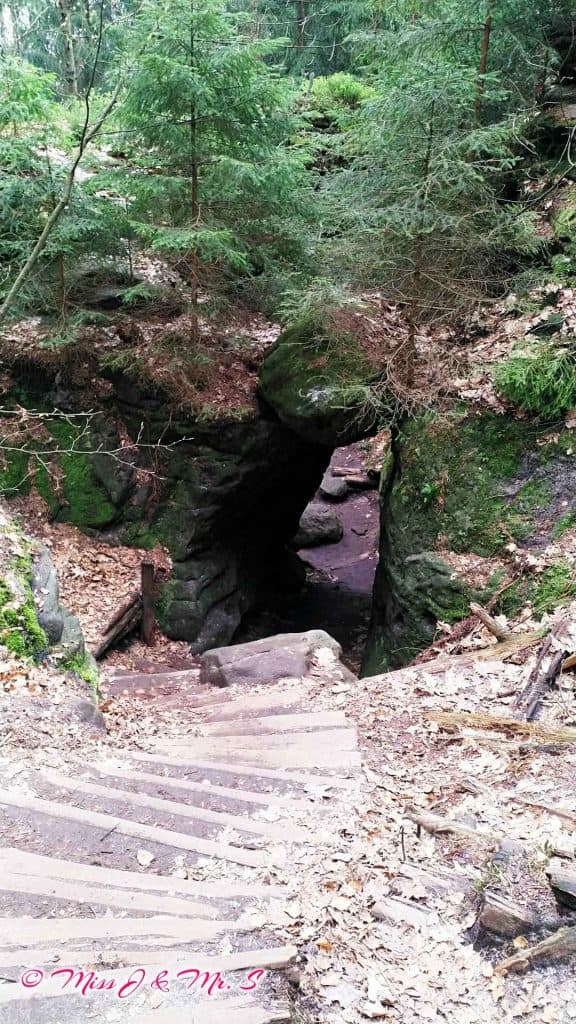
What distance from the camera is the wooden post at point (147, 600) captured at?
1037cm

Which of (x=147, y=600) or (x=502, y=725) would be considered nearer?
(x=502, y=725)

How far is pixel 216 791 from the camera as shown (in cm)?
388

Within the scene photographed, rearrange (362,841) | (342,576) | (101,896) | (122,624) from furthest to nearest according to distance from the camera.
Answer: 1. (342,576)
2. (122,624)
3. (362,841)
4. (101,896)

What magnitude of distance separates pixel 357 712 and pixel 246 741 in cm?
96

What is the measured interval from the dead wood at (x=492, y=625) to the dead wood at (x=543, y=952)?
3.41 meters

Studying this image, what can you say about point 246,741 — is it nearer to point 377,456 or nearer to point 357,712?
point 357,712

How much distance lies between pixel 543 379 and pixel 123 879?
6632mm

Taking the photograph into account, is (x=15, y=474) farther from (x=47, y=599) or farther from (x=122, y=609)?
(x=47, y=599)

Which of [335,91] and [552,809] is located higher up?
[335,91]

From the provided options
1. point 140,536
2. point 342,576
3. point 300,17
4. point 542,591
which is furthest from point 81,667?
point 300,17

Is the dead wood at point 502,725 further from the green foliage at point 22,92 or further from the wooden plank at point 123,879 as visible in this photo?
the green foliage at point 22,92

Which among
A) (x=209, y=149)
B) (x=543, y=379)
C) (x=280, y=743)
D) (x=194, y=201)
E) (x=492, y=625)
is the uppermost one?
(x=209, y=149)

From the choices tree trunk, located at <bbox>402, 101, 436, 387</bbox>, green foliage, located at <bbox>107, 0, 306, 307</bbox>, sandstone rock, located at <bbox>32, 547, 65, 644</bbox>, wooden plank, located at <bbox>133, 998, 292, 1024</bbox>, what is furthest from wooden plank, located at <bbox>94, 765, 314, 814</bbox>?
green foliage, located at <bbox>107, 0, 306, 307</bbox>

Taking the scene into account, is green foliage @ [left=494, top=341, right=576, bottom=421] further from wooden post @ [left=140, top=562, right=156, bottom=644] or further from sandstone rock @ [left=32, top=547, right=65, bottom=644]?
wooden post @ [left=140, top=562, right=156, bottom=644]
